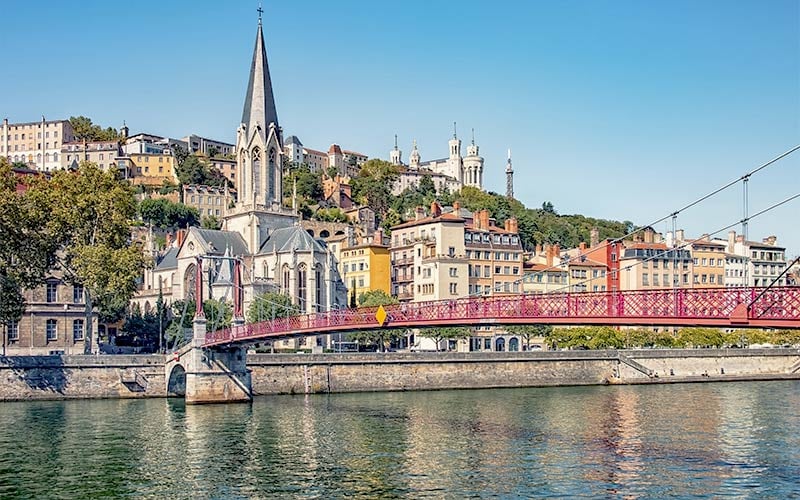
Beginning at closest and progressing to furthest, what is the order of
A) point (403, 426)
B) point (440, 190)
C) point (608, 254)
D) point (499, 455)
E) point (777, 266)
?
1. point (499, 455)
2. point (403, 426)
3. point (608, 254)
4. point (777, 266)
5. point (440, 190)

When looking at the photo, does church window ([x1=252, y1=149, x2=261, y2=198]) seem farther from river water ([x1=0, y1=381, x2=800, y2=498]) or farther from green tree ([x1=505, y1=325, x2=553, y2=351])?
river water ([x1=0, y1=381, x2=800, y2=498])

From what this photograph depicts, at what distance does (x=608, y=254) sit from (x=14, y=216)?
55674 mm

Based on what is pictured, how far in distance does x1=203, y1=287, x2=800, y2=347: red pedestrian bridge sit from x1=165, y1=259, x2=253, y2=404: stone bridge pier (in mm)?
9077

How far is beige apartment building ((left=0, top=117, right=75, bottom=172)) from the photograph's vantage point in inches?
5823

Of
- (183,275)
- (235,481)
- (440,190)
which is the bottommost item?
(235,481)

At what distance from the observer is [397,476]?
99.6 ft

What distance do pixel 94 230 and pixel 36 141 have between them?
330ft

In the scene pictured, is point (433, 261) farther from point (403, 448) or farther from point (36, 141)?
point (36, 141)

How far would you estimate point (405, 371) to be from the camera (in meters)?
60.6

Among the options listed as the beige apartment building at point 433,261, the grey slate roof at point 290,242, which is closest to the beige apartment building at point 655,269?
the beige apartment building at point 433,261

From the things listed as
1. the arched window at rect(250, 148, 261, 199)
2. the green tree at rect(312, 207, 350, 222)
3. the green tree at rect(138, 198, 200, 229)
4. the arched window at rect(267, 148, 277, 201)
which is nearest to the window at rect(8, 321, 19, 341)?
the arched window at rect(250, 148, 261, 199)

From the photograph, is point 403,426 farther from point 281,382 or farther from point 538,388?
point 538,388

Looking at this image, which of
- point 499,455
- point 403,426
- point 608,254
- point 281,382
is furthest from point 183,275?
point 499,455

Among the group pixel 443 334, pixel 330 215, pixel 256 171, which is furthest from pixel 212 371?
pixel 330 215
